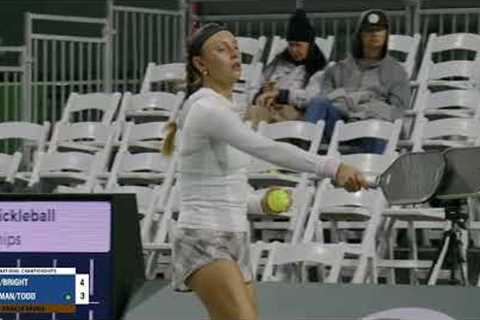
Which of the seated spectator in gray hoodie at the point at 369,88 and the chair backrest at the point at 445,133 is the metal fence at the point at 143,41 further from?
the chair backrest at the point at 445,133

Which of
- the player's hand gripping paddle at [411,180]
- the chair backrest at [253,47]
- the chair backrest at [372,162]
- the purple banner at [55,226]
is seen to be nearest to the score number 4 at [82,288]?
the purple banner at [55,226]

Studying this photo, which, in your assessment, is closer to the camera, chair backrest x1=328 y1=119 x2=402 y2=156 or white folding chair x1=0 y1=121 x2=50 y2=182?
chair backrest x1=328 y1=119 x2=402 y2=156

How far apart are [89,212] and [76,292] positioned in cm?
37

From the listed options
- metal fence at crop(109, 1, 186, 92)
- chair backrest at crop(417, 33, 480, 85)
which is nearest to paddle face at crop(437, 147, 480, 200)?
chair backrest at crop(417, 33, 480, 85)

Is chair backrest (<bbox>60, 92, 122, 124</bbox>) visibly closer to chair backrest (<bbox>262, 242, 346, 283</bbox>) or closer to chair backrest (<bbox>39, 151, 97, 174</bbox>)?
chair backrest (<bbox>39, 151, 97, 174</bbox>)

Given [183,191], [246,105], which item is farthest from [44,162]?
[183,191]

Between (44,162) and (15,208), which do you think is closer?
(15,208)

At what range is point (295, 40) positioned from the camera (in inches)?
361

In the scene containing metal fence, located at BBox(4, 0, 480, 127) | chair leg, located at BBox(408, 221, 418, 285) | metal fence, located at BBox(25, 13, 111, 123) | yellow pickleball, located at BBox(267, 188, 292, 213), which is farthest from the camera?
metal fence, located at BBox(25, 13, 111, 123)

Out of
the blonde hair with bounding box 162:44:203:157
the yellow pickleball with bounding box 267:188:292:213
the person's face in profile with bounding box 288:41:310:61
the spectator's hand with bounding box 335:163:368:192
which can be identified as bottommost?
the person's face in profile with bounding box 288:41:310:61

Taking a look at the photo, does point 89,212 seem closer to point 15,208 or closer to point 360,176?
point 15,208

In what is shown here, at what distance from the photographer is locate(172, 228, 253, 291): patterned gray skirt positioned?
4223 mm

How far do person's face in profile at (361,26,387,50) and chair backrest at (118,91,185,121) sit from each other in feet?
5.13

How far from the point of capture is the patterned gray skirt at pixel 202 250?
422cm
